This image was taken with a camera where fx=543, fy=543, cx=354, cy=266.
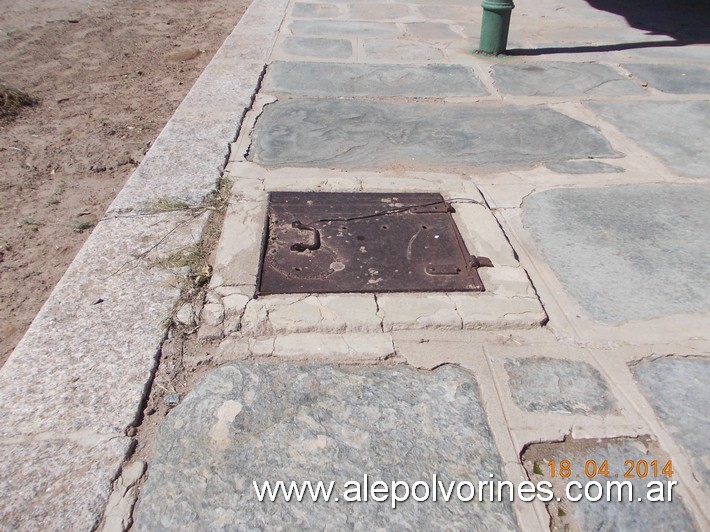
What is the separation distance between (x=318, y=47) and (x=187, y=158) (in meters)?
2.40

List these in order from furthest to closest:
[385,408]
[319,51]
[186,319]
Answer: [319,51]
[186,319]
[385,408]

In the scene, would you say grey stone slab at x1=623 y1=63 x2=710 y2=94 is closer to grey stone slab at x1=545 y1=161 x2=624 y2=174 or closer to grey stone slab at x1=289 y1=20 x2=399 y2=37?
grey stone slab at x1=545 y1=161 x2=624 y2=174

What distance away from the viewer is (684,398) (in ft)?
4.98

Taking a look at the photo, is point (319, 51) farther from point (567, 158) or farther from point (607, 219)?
point (607, 219)

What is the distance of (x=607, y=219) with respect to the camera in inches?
91.4

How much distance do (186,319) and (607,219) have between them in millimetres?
1762

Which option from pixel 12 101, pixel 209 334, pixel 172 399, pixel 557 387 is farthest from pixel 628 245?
pixel 12 101

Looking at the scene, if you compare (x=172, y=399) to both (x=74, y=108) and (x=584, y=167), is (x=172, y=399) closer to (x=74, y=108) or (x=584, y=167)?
(x=584, y=167)

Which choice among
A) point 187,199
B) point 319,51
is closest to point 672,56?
point 319,51

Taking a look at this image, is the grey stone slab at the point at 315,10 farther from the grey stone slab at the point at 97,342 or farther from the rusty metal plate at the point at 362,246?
the grey stone slab at the point at 97,342

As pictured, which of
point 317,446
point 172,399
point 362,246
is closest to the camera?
point 317,446

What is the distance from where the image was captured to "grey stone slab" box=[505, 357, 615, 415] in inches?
58.9

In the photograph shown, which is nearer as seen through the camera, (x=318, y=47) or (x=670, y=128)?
(x=670, y=128)

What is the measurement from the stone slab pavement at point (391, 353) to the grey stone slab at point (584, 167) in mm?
17
